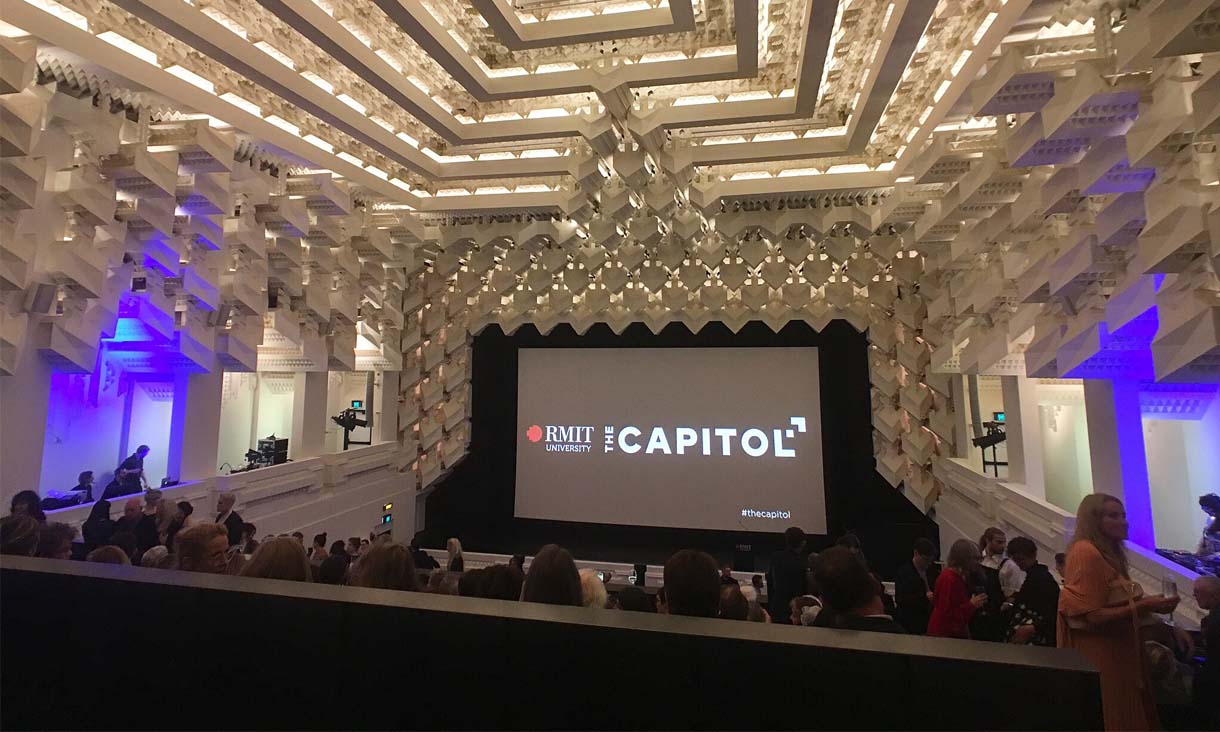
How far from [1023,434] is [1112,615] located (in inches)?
194

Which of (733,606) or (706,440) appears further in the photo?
(706,440)

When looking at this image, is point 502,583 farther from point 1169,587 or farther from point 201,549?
point 1169,587

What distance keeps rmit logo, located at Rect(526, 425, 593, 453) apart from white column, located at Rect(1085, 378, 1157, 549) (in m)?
6.80

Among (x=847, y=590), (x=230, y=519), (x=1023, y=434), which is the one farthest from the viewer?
(x=1023, y=434)

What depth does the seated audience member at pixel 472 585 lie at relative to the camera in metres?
2.23

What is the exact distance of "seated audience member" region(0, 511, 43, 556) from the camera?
7.96 feet

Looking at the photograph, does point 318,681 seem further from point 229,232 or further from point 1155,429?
point 1155,429

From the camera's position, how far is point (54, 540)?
2.59 meters

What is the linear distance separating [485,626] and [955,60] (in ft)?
16.8

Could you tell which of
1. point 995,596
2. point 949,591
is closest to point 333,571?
point 949,591

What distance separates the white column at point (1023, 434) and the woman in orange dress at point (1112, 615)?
459cm

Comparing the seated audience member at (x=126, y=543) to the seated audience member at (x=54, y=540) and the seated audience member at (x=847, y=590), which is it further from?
the seated audience member at (x=847, y=590)

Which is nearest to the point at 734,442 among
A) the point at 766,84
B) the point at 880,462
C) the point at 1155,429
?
the point at 880,462

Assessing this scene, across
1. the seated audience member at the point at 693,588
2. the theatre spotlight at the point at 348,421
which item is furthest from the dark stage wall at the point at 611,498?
the seated audience member at the point at 693,588
